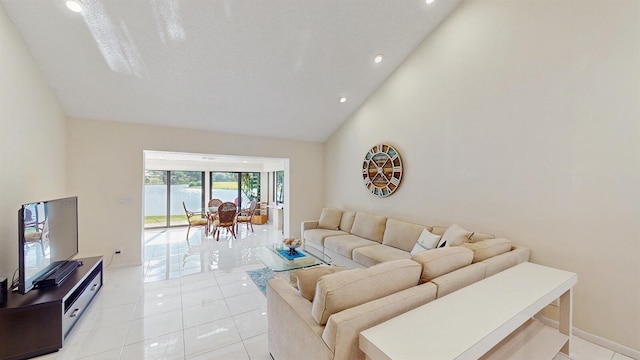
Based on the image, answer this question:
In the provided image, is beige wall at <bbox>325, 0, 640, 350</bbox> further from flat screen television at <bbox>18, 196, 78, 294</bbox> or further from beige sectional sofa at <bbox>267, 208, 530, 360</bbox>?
flat screen television at <bbox>18, 196, 78, 294</bbox>

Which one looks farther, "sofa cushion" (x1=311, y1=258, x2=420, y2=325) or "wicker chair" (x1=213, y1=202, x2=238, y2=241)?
"wicker chair" (x1=213, y1=202, x2=238, y2=241)

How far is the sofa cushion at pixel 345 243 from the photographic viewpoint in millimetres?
3847

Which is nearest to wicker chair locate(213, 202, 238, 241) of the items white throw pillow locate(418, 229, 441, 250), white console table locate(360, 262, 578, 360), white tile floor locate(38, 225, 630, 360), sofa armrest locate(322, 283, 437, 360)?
white tile floor locate(38, 225, 630, 360)

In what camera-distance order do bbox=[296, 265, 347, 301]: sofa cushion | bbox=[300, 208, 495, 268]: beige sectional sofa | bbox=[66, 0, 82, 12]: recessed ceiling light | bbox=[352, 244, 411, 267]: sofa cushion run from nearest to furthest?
1. bbox=[296, 265, 347, 301]: sofa cushion
2. bbox=[66, 0, 82, 12]: recessed ceiling light
3. bbox=[352, 244, 411, 267]: sofa cushion
4. bbox=[300, 208, 495, 268]: beige sectional sofa

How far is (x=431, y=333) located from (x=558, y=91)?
2.86 meters

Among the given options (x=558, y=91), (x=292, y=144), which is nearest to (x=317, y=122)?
(x=292, y=144)

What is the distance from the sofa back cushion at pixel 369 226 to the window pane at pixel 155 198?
21.0ft

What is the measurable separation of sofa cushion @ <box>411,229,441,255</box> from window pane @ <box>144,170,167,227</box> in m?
7.67

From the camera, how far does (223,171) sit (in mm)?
8555

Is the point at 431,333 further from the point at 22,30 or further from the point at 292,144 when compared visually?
the point at 292,144

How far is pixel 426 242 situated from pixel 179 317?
307 cm

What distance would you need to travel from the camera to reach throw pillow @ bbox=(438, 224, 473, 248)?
2888 mm

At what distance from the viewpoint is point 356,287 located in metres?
1.43

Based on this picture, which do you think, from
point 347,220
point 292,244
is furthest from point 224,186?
point 292,244
